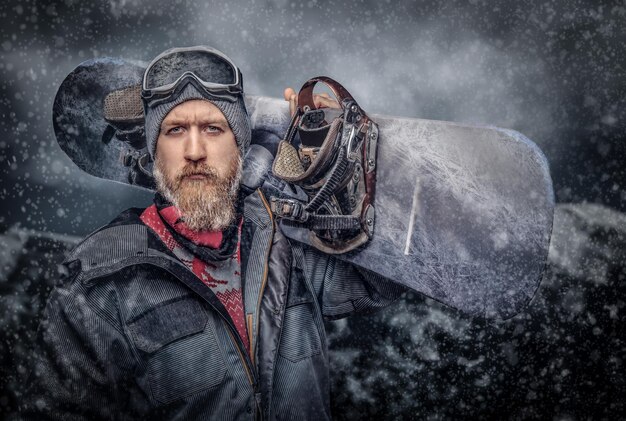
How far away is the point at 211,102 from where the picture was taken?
1647 mm

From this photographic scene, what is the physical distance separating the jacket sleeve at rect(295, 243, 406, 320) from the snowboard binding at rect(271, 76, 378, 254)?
0.13 m

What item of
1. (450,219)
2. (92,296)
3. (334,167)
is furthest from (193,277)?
(450,219)

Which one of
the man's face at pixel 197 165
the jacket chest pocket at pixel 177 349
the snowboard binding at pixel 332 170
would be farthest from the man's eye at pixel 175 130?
the jacket chest pocket at pixel 177 349

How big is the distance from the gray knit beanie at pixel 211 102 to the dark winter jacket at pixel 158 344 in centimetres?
35

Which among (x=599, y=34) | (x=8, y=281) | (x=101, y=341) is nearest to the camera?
(x=101, y=341)

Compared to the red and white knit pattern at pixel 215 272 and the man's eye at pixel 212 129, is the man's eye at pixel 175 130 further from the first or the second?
the red and white knit pattern at pixel 215 272

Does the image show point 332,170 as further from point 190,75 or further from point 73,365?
point 73,365

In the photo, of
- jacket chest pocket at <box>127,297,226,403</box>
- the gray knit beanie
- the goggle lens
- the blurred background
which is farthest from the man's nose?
the blurred background

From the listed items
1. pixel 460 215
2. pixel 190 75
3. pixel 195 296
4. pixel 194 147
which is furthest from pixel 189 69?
pixel 460 215

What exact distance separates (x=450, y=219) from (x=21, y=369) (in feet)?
20.6

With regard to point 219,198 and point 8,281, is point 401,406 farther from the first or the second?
point 8,281

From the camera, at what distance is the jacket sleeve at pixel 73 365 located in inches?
49.4

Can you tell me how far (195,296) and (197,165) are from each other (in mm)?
516

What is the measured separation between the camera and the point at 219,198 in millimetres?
1621
